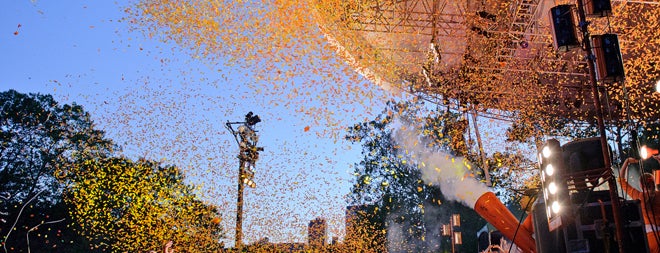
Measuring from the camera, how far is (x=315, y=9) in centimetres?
1277

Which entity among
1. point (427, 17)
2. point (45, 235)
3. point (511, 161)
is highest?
point (427, 17)

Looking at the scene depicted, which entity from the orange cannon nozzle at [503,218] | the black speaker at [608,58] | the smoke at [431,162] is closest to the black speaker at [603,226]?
the black speaker at [608,58]

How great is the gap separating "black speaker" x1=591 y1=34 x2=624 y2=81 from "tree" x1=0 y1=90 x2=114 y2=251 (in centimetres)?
2127

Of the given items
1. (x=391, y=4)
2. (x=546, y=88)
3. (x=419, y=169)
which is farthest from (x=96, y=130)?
(x=546, y=88)

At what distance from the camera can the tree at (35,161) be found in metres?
21.8

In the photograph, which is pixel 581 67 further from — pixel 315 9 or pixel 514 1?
pixel 315 9

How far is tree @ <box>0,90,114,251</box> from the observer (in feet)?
71.6

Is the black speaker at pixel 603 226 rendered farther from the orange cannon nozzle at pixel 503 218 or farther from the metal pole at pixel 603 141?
the orange cannon nozzle at pixel 503 218

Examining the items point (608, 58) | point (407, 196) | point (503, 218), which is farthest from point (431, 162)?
point (608, 58)

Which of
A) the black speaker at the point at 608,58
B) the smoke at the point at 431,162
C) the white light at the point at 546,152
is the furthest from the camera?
the smoke at the point at 431,162

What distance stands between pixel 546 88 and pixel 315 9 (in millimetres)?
7141

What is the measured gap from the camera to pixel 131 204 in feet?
86.4

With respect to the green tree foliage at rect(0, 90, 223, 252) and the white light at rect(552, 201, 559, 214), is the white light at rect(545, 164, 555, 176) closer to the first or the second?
the white light at rect(552, 201, 559, 214)

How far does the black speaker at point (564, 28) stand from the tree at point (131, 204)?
68.9 ft
